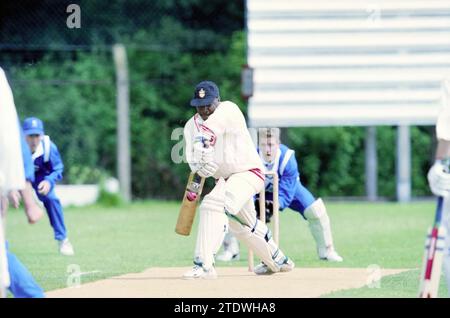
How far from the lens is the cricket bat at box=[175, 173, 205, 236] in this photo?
11.8 metres


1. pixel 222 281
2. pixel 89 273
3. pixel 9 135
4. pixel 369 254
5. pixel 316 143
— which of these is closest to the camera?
pixel 9 135

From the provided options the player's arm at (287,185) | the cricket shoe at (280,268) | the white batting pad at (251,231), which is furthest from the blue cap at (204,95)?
the player's arm at (287,185)

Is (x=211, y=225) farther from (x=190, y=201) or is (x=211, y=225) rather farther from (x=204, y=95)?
(x=204, y=95)

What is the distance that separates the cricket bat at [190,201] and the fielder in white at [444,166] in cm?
315

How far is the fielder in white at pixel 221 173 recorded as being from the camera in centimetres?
1148

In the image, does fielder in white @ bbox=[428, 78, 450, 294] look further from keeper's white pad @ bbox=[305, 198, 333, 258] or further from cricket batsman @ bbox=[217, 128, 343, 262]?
keeper's white pad @ bbox=[305, 198, 333, 258]

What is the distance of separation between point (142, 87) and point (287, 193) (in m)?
16.9

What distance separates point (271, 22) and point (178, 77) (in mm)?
9705

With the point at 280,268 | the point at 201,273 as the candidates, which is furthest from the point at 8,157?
the point at 280,268

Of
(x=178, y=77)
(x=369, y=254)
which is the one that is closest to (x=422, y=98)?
(x=369, y=254)

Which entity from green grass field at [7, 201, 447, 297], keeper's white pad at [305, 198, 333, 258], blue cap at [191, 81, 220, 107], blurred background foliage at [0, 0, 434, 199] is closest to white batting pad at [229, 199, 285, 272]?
blue cap at [191, 81, 220, 107]

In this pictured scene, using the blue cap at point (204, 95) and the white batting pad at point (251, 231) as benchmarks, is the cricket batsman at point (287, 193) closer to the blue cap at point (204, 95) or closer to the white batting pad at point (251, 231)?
the white batting pad at point (251, 231)

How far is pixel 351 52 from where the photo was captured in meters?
22.1
